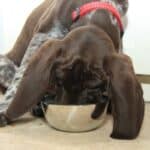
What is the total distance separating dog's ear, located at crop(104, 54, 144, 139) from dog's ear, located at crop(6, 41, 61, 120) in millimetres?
202

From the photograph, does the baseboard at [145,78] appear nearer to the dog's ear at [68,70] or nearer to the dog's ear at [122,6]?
the dog's ear at [122,6]

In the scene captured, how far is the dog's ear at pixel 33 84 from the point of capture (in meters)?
1.53

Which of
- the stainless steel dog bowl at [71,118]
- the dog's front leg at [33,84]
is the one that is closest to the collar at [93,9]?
the dog's front leg at [33,84]

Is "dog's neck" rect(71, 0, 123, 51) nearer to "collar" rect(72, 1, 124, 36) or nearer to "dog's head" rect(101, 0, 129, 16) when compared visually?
"collar" rect(72, 1, 124, 36)

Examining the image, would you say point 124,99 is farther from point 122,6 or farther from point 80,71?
point 122,6

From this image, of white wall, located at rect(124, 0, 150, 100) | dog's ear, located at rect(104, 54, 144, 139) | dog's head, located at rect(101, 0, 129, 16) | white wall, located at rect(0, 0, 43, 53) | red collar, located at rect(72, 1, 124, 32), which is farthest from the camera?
white wall, located at rect(0, 0, 43, 53)

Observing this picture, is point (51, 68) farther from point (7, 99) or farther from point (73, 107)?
point (7, 99)

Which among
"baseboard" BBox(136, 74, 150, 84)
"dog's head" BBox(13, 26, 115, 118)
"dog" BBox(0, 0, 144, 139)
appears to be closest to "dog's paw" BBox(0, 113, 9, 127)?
"dog" BBox(0, 0, 144, 139)

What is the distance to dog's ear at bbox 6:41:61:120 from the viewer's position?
153 centimetres

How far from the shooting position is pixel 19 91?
5.06 feet

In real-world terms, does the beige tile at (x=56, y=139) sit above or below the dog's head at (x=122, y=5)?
below

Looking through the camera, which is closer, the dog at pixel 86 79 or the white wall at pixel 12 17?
the dog at pixel 86 79

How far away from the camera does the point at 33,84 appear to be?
153 cm

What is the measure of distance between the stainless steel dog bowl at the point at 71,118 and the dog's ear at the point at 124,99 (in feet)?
0.34
